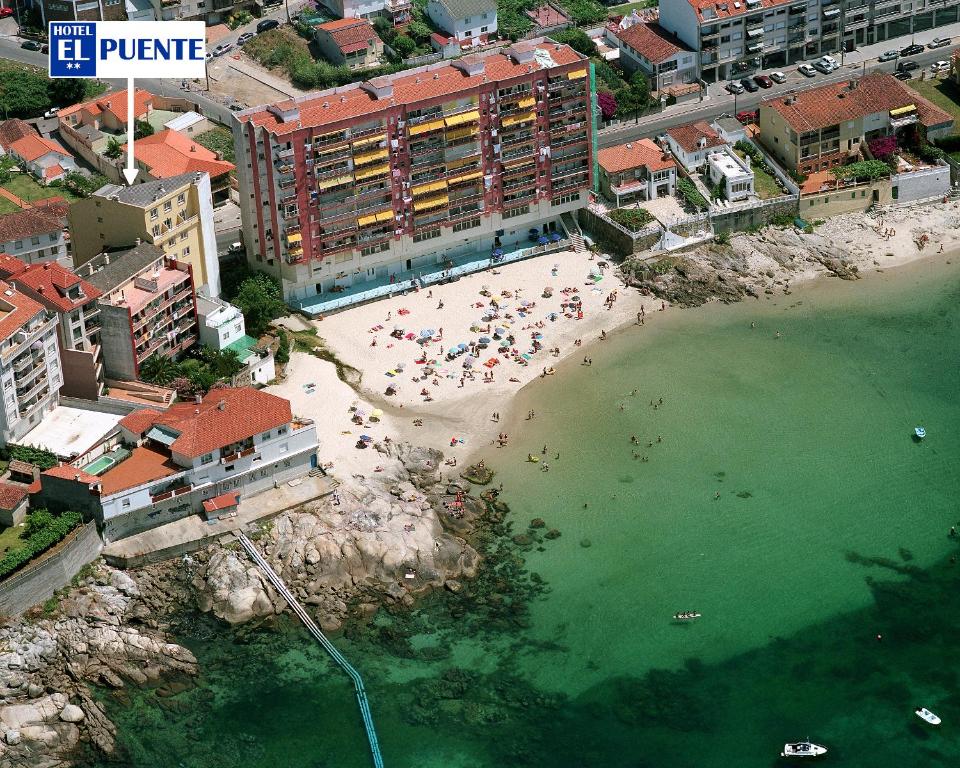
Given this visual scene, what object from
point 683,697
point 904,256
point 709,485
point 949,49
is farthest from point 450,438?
point 949,49

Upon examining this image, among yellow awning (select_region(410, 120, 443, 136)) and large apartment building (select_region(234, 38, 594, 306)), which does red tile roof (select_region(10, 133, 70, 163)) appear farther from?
yellow awning (select_region(410, 120, 443, 136))

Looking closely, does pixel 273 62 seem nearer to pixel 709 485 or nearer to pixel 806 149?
pixel 806 149

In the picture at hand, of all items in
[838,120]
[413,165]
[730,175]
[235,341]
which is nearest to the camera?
[235,341]

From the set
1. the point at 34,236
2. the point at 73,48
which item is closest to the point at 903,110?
the point at 73,48

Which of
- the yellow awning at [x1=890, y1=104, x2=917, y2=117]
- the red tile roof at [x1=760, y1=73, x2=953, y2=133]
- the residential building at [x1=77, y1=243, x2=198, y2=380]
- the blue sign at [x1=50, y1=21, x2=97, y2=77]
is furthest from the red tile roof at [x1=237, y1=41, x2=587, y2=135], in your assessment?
the yellow awning at [x1=890, y1=104, x2=917, y2=117]

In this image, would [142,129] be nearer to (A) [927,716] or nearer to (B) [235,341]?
(B) [235,341]

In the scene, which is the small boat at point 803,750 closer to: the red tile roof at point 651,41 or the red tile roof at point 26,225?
the red tile roof at point 26,225
